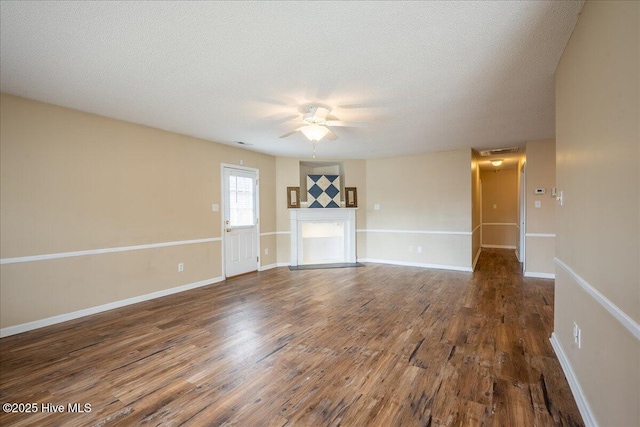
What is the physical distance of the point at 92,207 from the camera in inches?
139

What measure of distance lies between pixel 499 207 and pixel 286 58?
351 inches

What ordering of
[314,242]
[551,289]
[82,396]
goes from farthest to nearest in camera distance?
1. [314,242]
2. [551,289]
3. [82,396]

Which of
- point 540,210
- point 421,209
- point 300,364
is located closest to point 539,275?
point 540,210

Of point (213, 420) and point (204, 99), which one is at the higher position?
point (204, 99)

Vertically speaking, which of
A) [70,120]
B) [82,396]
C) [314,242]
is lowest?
[82,396]

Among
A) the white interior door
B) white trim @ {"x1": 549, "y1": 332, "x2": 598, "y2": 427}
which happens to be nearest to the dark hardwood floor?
white trim @ {"x1": 549, "y1": 332, "x2": 598, "y2": 427}

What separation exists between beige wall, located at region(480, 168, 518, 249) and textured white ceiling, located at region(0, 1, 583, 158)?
18.6 ft

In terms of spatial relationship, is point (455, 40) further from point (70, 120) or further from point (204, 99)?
point (70, 120)

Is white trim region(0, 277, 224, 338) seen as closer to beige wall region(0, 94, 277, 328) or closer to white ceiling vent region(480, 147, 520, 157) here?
beige wall region(0, 94, 277, 328)

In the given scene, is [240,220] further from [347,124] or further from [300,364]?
[300,364]

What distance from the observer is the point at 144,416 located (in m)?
1.75

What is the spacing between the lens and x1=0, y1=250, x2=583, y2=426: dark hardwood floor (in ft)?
5.83

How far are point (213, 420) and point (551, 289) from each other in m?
4.88

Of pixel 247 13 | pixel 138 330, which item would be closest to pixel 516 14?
pixel 247 13
